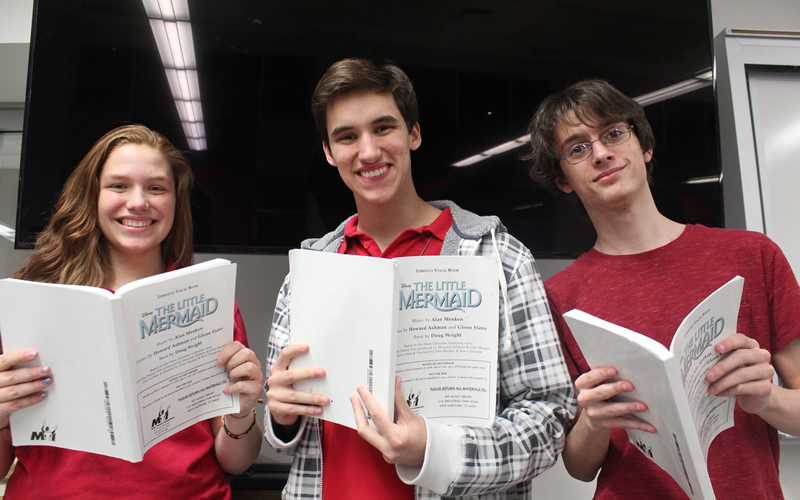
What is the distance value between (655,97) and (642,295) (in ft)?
4.49

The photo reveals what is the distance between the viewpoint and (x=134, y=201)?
1.25 meters

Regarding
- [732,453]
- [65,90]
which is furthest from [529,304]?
[65,90]

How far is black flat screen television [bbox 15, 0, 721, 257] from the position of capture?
185 centimetres

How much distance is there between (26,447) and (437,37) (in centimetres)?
202

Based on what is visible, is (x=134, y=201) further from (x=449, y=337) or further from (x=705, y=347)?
(x=705, y=347)

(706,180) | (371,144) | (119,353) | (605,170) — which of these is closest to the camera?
(119,353)

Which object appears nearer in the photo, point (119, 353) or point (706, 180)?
point (119, 353)

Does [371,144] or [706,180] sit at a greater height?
[706,180]

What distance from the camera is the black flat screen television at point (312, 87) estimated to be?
6.08 feet

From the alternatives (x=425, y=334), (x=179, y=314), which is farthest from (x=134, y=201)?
(x=425, y=334)

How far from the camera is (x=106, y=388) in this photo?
909 millimetres

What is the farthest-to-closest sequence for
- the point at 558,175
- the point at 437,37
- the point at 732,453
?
the point at 437,37
the point at 558,175
the point at 732,453

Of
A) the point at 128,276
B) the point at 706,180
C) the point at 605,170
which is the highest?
the point at 706,180

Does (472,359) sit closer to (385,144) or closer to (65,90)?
(385,144)
